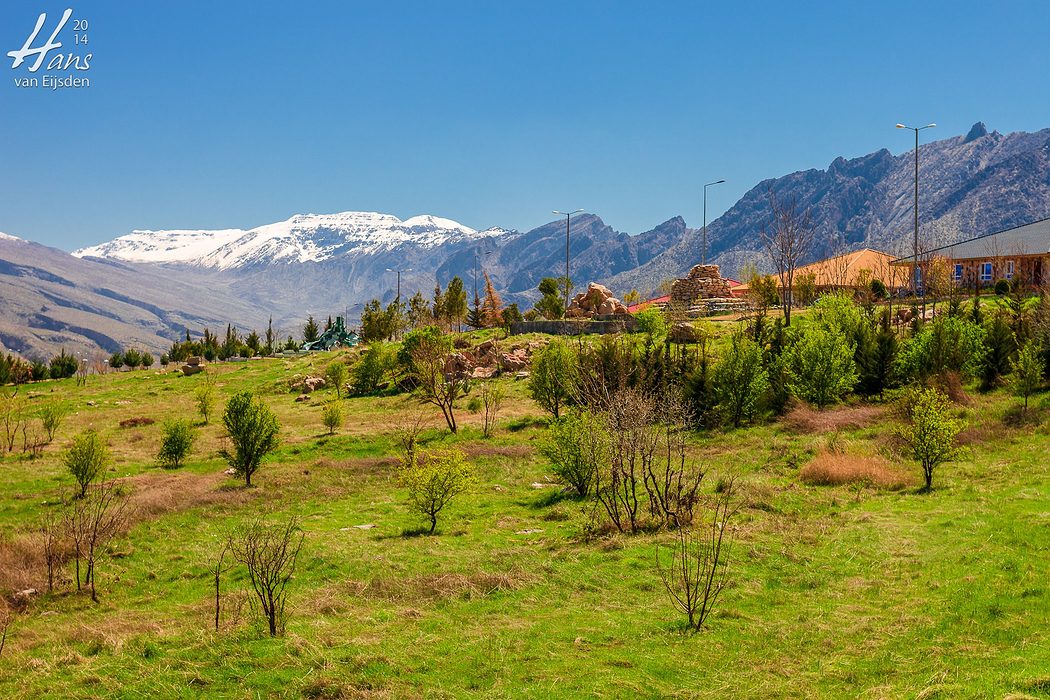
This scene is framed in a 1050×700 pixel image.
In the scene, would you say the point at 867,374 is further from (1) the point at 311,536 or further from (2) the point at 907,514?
(1) the point at 311,536

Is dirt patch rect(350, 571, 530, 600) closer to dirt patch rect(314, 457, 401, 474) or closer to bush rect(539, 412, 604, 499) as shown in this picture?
bush rect(539, 412, 604, 499)

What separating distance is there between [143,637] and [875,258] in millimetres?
97771

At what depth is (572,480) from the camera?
27000 mm

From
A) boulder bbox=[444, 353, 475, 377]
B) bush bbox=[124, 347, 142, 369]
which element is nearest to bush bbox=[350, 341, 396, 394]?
boulder bbox=[444, 353, 475, 377]

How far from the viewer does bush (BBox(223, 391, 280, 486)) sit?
1184 inches

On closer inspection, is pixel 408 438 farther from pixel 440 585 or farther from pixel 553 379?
pixel 440 585

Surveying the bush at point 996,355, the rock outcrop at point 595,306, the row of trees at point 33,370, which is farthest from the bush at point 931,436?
the row of trees at point 33,370

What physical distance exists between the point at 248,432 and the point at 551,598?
18745 mm

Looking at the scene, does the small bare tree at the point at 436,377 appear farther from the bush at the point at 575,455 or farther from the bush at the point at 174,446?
the bush at the point at 575,455

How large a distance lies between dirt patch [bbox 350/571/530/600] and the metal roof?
7074 cm

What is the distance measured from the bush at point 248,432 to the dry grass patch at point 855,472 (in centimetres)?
2196

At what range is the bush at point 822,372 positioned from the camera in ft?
129

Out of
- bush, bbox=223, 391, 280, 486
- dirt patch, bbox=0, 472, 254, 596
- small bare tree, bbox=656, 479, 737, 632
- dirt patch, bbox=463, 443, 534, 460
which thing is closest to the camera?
small bare tree, bbox=656, 479, 737, 632

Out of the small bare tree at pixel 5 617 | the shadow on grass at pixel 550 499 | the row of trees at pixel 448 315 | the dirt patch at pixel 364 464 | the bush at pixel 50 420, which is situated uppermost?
the row of trees at pixel 448 315
